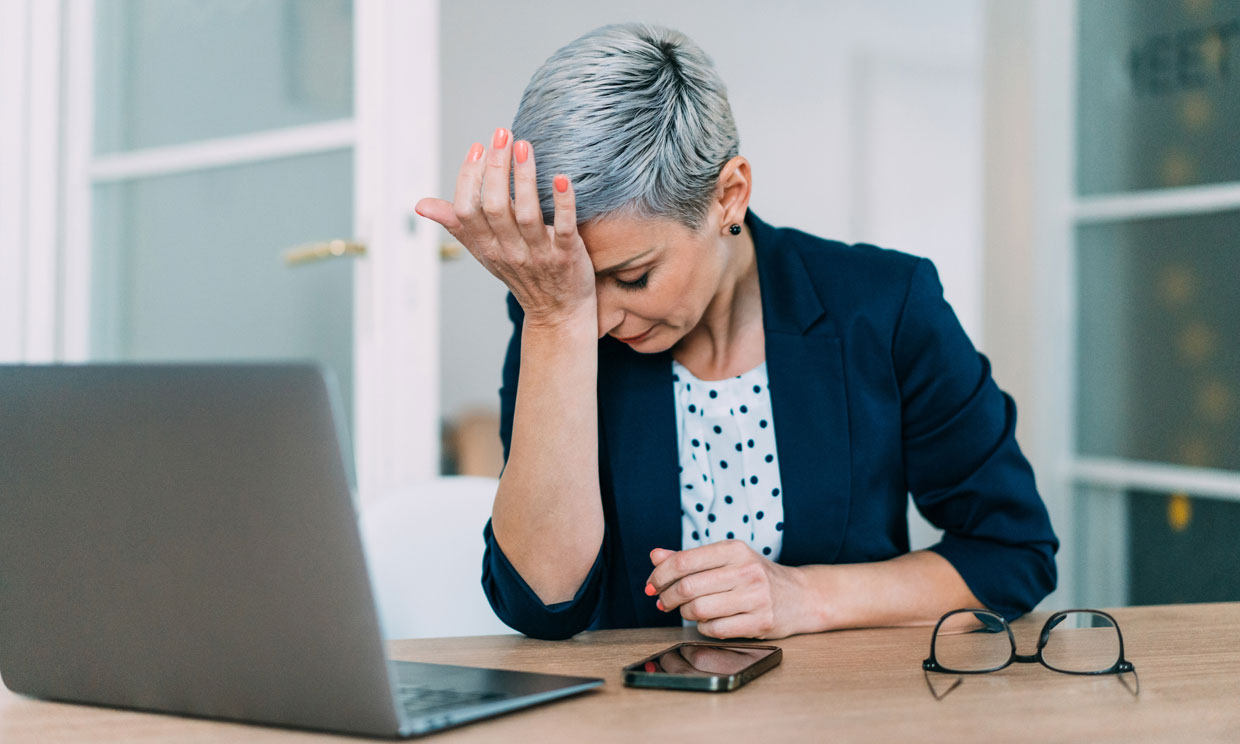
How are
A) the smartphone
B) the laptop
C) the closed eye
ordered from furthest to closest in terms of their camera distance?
the closed eye
the smartphone
the laptop

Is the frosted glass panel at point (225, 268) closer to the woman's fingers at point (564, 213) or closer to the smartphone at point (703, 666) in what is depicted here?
the woman's fingers at point (564, 213)

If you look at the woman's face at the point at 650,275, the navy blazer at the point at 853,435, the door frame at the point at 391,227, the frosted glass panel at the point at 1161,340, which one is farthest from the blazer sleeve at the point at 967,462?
the frosted glass panel at the point at 1161,340

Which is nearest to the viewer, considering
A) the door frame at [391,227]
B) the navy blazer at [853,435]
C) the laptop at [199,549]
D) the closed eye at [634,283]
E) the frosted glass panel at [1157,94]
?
→ the laptop at [199,549]

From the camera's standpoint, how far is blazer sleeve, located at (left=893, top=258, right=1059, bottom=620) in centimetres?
111

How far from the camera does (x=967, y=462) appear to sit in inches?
45.6

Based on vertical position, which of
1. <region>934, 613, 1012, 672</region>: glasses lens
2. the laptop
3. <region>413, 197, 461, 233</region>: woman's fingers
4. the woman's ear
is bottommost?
<region>934, 613, 1012, 672</region>: glasses lens

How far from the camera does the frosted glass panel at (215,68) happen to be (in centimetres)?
193

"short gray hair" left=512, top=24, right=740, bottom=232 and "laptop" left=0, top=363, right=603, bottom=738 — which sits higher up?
"short gray hair" left=512, top=24, right=740, bottom=232

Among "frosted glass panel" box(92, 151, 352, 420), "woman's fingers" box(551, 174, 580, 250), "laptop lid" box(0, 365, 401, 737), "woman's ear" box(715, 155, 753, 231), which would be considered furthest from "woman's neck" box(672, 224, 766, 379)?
"frosted glass panel" box(92, 151, 352, 420)

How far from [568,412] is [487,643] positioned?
226 mm

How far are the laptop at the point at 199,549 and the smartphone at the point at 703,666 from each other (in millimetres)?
92

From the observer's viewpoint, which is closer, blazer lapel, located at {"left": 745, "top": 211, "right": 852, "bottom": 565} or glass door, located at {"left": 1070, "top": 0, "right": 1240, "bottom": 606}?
blazer lapel, located at {"left": 745, "top": 211, "right": 852, "bottom": 565}

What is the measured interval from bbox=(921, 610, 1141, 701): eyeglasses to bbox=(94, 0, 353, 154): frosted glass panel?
56.2 inches

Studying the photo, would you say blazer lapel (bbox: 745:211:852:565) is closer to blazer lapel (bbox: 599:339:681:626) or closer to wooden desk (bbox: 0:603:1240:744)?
blazer lapel (bbox: 599:339:681:626)
